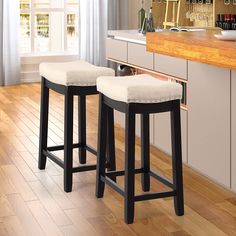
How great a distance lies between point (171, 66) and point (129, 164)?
1.50 metres

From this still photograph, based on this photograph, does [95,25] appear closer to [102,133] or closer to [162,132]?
[162,132]

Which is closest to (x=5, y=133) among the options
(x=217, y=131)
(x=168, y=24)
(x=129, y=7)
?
(x=217, y=131)

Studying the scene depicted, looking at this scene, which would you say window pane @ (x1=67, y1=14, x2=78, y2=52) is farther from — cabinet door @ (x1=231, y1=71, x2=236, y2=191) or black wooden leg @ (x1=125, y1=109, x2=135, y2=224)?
black wooden leg @ (x1=125, y1=109, x2=135, y2=224)

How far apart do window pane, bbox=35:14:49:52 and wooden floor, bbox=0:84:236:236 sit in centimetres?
448

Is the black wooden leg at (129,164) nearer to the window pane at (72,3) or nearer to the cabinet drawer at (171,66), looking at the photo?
the cabinet drawer at (171,66)

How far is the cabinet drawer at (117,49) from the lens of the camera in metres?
5.91

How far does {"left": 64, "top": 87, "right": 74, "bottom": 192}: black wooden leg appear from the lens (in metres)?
4.21

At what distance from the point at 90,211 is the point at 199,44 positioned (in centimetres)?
122

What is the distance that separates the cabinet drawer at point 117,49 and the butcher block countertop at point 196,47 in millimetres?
1363

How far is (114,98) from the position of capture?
3.72 meters

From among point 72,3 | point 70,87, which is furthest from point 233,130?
point 72,3

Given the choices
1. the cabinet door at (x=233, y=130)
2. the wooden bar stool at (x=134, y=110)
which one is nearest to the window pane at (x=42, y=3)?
the wooden bar stool at (x=134, y=110)

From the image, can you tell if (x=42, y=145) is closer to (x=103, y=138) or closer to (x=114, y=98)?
(x=103, y=138)

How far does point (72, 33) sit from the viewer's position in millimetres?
9945
